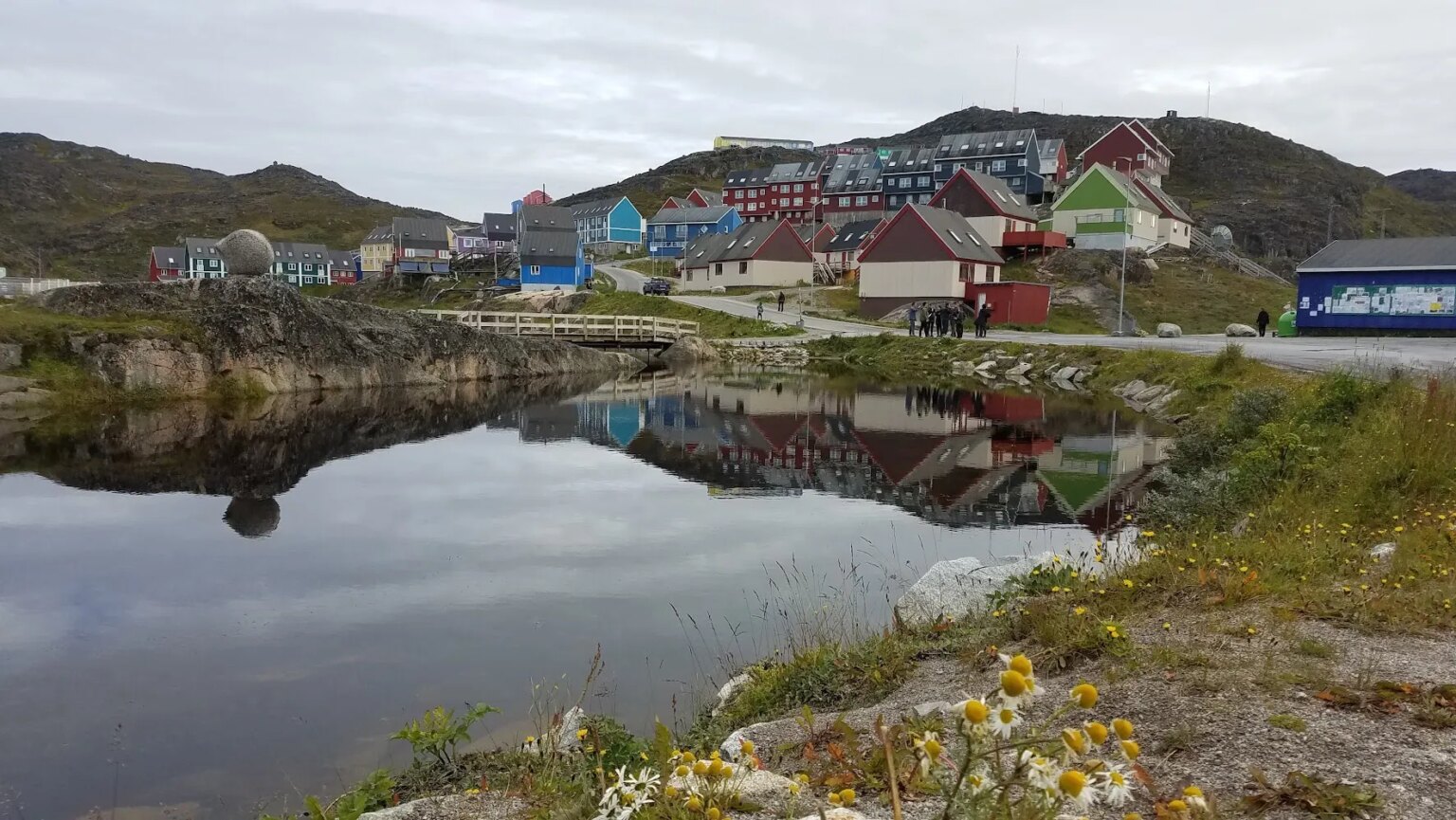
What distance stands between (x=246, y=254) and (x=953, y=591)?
108 ft

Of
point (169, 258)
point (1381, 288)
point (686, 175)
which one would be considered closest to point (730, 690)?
point (1381, 288)

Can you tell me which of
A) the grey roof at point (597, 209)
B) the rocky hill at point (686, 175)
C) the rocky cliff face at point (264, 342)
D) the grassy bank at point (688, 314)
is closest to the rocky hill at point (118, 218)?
the rocky hill at point (686, 175)

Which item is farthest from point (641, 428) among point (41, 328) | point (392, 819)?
point (392, 819)

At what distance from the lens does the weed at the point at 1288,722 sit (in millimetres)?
4496

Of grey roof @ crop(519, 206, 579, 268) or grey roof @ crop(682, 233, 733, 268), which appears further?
grey roof @ crop(519, 206, 579, 268)

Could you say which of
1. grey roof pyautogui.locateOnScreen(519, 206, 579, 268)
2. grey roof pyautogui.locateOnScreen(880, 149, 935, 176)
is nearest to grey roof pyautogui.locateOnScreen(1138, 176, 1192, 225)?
grey roof pyautogui.locateOnScreen(880, 149, 935, 176)

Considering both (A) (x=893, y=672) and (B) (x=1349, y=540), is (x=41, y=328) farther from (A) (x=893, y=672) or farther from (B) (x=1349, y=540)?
(B) (x=1349, y=540)

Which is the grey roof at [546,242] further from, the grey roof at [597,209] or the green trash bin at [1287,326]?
the green trash bin at [1287,326]

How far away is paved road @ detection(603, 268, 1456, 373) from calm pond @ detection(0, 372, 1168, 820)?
16.7 ft

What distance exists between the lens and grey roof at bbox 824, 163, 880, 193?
329 ft

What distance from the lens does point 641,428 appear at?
87.9ft

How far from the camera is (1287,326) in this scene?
4306 cm

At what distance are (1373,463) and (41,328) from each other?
34423mm

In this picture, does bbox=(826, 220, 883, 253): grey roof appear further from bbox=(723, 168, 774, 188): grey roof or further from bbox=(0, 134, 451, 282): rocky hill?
bbox=(0, 134, 451, 282): rocky hill
